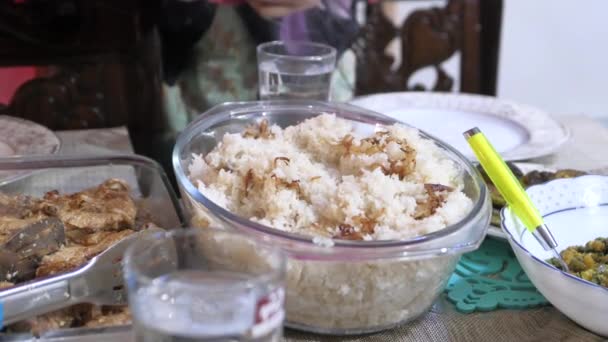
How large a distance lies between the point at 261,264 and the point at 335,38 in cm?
103

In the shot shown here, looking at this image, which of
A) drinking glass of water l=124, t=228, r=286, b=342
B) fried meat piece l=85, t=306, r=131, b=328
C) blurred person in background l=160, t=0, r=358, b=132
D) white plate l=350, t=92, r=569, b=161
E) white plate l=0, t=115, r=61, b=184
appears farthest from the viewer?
blurred person in background l=160, t=0, r=358, b=132

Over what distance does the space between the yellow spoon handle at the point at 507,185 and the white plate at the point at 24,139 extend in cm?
57

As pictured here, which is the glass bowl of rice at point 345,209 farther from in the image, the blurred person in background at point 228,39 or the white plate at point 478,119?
the blurred person in background at point 228,39

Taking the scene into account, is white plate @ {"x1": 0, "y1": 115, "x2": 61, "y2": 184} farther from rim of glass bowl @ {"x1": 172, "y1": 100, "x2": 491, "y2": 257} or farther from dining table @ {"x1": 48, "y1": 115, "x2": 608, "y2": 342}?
dining table @ {"x1": 48, "y1": 115, "x2": 608, "y2": 342}

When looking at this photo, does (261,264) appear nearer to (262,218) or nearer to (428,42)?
(262,218)

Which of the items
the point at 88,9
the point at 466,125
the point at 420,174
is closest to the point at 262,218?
the point at 420,174

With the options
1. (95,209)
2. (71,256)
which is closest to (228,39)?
(95,209)

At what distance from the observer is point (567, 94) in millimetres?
2650

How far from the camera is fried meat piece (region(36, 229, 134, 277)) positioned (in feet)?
2.07

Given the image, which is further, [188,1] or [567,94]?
[567,94]

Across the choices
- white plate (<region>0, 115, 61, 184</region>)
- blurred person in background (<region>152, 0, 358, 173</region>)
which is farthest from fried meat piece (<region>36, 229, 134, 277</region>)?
blurred person in background (<region>152, 0, 358, 173</region>)

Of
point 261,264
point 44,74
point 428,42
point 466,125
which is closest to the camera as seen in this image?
point 261,264

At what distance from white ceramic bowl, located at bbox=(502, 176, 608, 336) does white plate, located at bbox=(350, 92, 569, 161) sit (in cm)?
23

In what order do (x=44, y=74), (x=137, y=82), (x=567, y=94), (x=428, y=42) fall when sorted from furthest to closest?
(x=567, y=94), (x=428, y=42), (x=137, y=82), (x=44, y=74)
